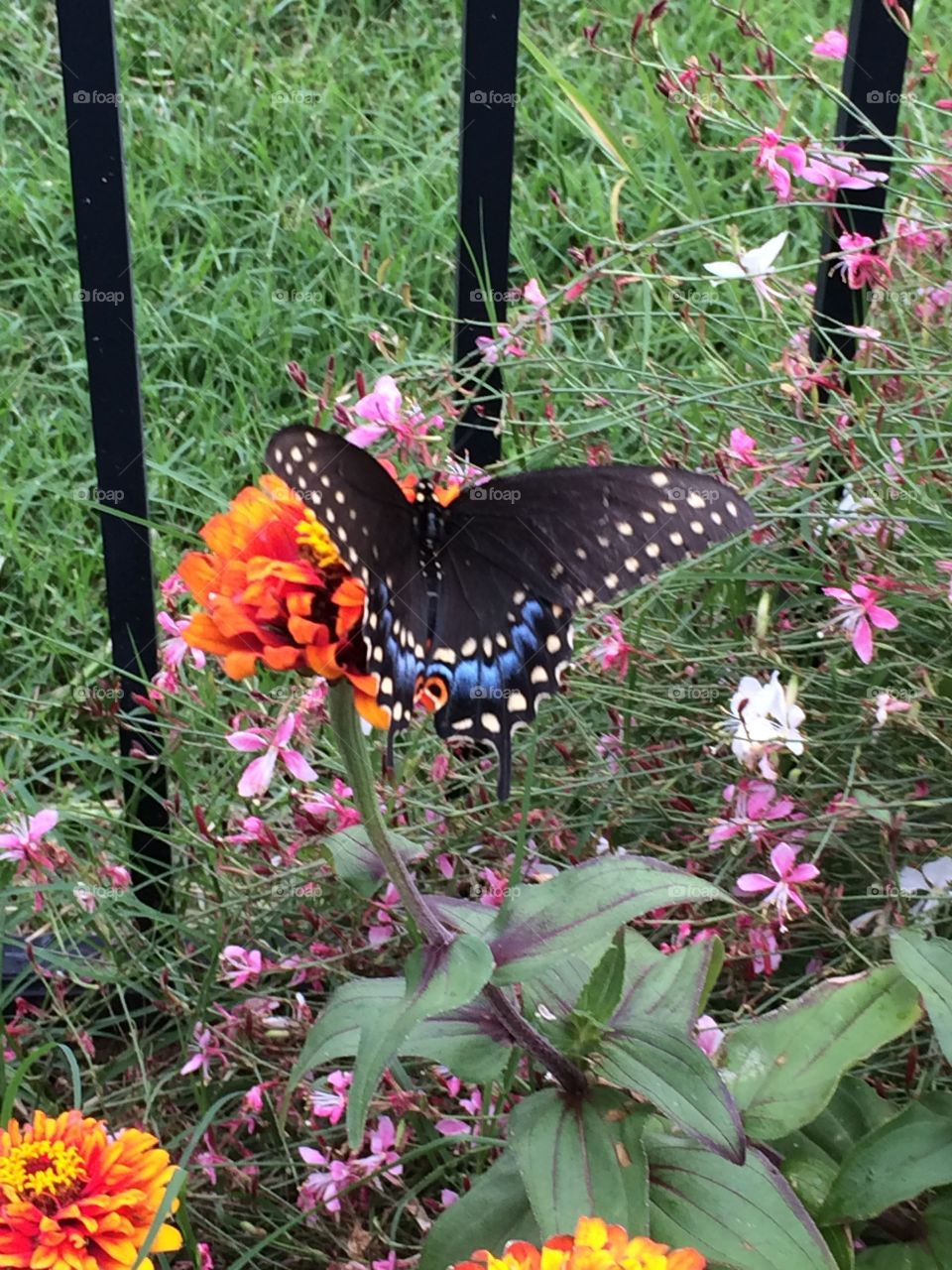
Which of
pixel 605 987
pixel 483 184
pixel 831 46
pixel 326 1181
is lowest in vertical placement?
pixel 326 1181

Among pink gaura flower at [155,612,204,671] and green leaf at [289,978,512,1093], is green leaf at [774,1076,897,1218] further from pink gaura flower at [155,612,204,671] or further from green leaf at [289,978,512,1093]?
pink gaura flower at [155,612,204,671]

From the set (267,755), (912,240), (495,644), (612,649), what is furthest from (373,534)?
(912,240)

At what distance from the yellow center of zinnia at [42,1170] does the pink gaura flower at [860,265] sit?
3.14 feet

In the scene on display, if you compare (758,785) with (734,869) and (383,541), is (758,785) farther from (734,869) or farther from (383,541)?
(383,541)

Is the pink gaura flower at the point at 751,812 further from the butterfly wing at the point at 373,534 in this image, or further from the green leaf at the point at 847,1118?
the butterfly wing at the point at 373,534

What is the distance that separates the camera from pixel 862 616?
120cm

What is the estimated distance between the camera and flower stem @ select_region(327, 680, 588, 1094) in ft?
2.98

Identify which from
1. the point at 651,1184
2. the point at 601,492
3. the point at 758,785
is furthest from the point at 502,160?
the point at 651,1184

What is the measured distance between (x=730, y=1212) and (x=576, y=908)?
224 millimetres

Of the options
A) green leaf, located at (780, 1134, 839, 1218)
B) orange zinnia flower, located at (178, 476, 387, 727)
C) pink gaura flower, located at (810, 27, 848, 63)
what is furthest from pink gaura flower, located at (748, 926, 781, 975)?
pink gaura flower, located at (810, 27, 848, 63)

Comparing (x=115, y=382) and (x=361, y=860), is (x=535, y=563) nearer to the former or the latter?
(x=361, y=860)

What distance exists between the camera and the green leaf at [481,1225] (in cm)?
98

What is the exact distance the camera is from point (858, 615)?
1.20 meters

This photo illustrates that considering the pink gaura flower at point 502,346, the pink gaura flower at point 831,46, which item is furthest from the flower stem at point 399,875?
the pink gaura flower at point 831,46
